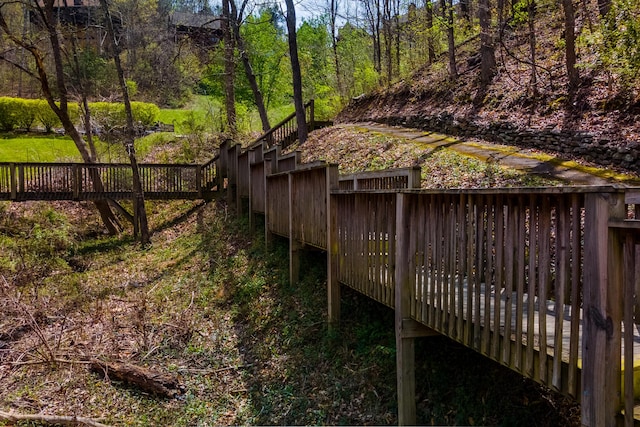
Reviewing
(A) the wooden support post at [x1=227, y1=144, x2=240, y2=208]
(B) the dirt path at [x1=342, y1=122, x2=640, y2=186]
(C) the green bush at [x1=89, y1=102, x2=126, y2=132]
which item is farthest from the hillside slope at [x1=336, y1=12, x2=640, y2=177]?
(C) the green bush at [x1=89, y1=102, x2=126, y2=132]

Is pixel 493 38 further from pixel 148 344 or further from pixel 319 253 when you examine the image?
pixel 148 344

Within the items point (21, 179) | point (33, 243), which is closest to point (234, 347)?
point (33, 243)

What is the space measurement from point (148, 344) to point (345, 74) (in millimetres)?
19610

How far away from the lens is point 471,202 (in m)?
3.17

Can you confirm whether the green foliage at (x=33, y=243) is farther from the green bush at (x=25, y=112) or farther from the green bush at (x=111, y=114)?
the green bush at (x=25, y=112)

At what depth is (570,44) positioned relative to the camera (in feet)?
32.8

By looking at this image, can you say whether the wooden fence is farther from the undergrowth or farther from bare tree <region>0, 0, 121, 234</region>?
bare tree <region>0, 0, 121, 234</region>

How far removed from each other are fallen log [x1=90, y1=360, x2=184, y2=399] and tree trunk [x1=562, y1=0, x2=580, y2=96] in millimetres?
9887

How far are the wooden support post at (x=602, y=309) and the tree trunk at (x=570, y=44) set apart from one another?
9413 millimetres

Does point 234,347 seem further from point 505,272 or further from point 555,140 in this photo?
point 555,140

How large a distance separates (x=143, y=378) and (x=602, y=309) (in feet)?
16.7

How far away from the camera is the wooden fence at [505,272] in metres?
2.08

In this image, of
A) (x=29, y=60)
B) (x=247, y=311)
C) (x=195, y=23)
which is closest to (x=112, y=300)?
(x=247, y=311)

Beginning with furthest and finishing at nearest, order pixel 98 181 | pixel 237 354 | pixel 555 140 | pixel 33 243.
→ pixel 98 181 → pixel 33 243 → pixel 555 140 → pixel 237 354
